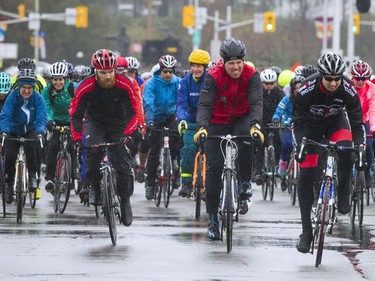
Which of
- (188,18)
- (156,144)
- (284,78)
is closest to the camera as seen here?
(156,144)

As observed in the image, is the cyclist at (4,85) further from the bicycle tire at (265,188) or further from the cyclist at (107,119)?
the cyclist at (107,119)

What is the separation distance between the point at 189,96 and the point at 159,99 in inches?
82.9

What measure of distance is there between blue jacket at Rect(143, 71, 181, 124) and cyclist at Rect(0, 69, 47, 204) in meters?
2.77

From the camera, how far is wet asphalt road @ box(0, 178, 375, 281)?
11625 mm

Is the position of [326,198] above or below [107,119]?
below

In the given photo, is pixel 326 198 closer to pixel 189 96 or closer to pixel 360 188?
pixel 360 188

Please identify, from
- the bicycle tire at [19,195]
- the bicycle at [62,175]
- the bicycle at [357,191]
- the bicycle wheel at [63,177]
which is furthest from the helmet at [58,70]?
the bicycle at [357,191]

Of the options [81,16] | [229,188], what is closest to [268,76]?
[229,188]

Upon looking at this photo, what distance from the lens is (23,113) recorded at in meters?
17.3

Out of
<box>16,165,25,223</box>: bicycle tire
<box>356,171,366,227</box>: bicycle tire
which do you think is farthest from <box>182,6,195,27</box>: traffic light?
<box>356,171,366,227</box>: bicycle tire

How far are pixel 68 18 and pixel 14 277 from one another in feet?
204

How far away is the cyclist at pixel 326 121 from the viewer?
1230 cm

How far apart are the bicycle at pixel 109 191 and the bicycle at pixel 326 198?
2.09 metres

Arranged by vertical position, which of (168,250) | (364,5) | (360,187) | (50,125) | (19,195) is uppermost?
(364,5)
